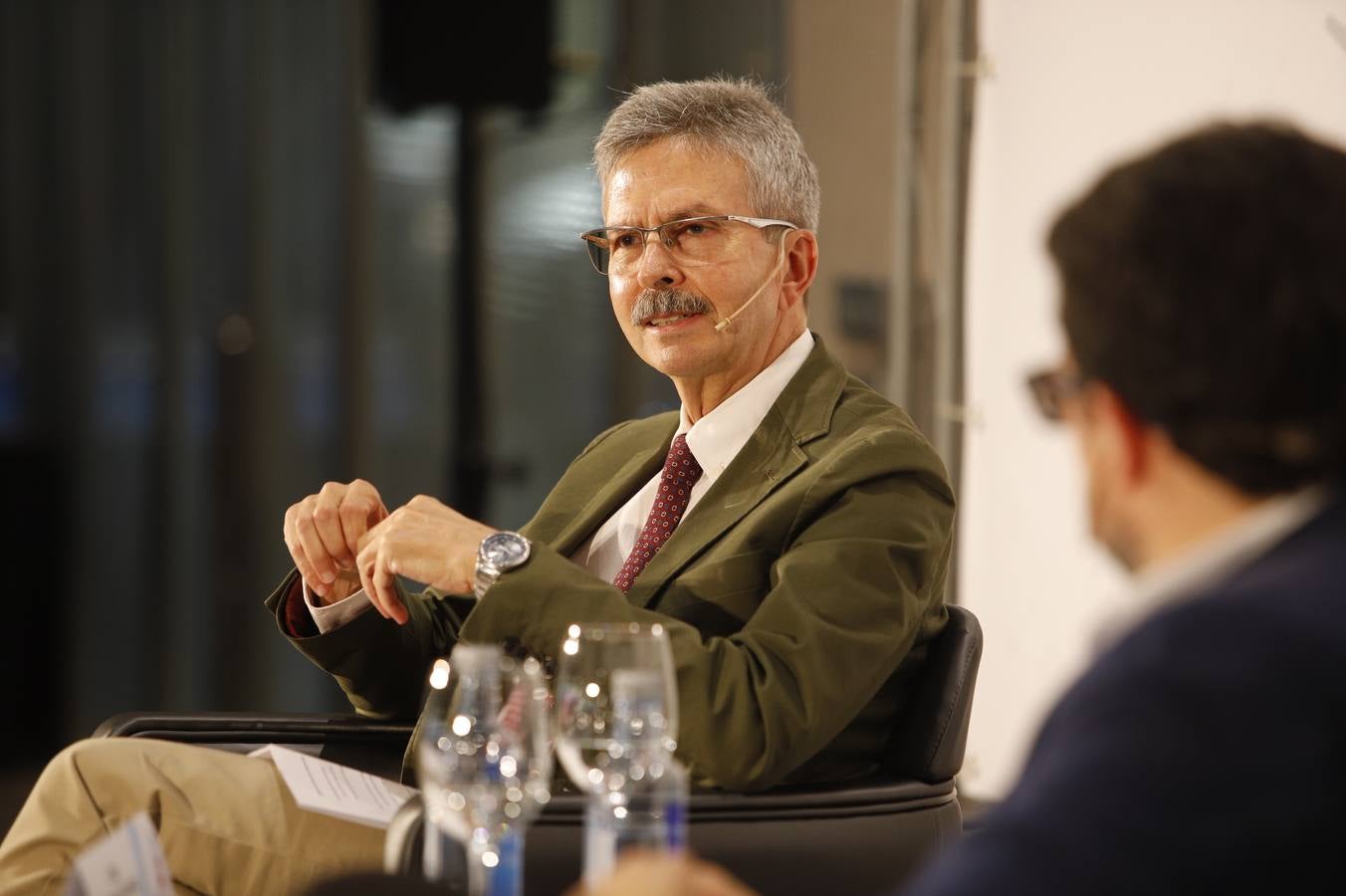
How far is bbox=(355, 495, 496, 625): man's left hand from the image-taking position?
172cm

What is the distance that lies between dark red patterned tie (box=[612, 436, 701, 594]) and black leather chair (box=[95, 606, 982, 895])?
38cm

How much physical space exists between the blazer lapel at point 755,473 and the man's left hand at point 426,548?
24 centimetres

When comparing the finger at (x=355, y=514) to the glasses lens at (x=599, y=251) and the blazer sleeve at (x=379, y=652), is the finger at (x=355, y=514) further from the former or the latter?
the glasses lens at (x=599, y=251)

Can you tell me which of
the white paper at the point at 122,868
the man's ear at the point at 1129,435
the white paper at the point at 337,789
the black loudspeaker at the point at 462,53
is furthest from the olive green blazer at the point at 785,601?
the black loudspeaker at the point at 462,53

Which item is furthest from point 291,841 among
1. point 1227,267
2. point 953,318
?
point 953,318

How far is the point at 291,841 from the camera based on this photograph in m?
1.68

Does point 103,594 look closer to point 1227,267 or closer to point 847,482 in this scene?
point 847,482

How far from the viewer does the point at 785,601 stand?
1644 millimetres

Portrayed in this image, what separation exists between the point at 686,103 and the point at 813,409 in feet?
1.57

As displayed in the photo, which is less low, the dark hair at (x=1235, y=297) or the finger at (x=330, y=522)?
the dark hair at (x=1235, y=297)

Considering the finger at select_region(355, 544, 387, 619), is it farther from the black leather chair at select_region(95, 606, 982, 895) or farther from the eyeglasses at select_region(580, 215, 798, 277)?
the eyeglasses at select_region(580, 215, 798, 277)

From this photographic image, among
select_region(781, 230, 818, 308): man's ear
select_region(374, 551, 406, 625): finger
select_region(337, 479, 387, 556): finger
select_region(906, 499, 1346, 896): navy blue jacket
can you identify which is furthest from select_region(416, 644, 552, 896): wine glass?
select_region(781, 230, 818, 308): man's ear

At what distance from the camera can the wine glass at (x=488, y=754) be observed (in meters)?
1.12

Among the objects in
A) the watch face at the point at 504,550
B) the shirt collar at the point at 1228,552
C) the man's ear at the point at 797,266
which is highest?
the man's ear at the point at 797,266
